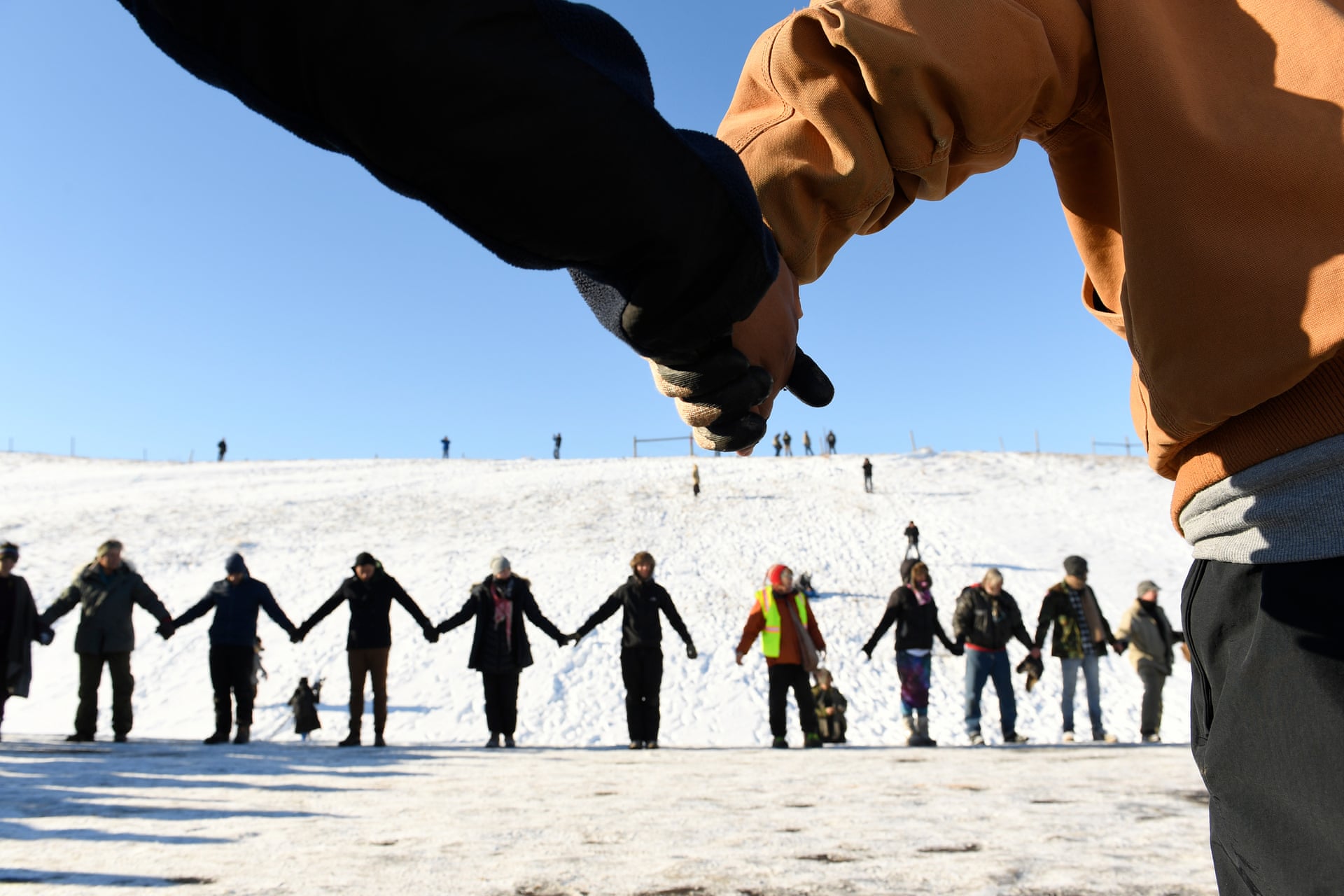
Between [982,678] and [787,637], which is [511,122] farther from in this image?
[982,678]

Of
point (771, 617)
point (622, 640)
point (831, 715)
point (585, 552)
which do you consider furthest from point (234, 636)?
point (585, 552)

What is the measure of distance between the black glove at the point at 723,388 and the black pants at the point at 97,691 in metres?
8.42

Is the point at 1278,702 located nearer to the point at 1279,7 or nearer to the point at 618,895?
the point at 1279,7

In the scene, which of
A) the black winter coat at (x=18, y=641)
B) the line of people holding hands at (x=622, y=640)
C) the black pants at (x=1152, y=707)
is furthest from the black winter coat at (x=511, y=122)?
the black pants at (x=1152, y=707)

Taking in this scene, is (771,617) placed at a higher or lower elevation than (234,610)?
lower

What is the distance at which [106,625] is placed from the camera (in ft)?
26.3

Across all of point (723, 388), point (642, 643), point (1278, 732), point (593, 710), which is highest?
point (723, 388)

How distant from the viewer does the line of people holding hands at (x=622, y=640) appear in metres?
7.89

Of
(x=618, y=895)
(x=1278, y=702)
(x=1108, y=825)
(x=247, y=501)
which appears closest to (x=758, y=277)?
(x=1278, y=702)

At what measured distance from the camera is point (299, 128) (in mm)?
778

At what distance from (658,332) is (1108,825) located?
2.31 meters

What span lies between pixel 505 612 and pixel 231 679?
8.08 feet

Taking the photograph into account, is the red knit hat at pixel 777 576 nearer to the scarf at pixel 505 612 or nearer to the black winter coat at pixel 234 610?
the scarf at pixel 505 612

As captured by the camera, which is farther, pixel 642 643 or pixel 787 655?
pixel 642 643
